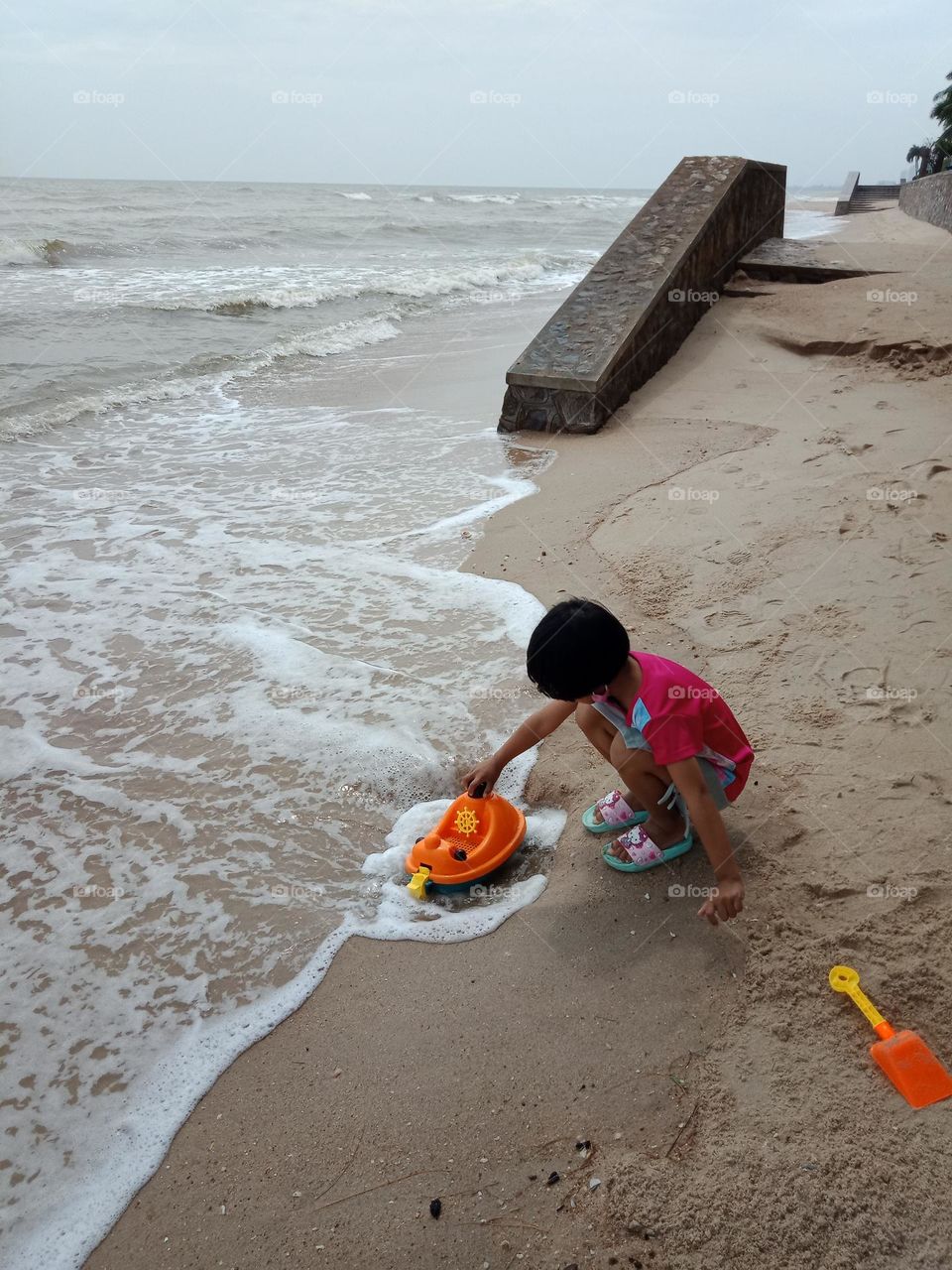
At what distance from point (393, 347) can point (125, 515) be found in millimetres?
5960

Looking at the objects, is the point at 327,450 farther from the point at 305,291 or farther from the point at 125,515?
the point at 305,291

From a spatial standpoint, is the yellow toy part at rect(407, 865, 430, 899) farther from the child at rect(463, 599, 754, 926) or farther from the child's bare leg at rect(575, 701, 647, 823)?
the child's bare leg at rect(575, 701, 647, 823)

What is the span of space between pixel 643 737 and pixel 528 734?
35 cm

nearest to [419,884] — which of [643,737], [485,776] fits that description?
[485,776]

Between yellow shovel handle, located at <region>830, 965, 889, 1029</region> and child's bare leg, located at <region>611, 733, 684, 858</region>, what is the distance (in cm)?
55

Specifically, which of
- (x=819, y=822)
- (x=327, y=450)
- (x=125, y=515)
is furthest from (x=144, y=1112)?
(x=327, y=450)

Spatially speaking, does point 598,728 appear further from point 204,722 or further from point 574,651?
point 204,722

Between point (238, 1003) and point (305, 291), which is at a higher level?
point (305, 291)

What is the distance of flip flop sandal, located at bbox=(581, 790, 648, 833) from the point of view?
2588 mm

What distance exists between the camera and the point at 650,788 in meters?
2.35

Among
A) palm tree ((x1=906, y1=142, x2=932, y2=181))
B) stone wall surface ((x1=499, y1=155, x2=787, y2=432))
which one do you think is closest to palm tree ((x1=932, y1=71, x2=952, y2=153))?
palm tree ((x1=906, y1=142, x2=932, y2=181))

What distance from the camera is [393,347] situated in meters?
10.5

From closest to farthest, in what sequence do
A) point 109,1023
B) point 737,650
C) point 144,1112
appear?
point 144,1112 < point 109,1023 < point 737,650

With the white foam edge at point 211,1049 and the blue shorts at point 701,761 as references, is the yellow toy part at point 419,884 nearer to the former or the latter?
the white foam edge at point 211,1049
